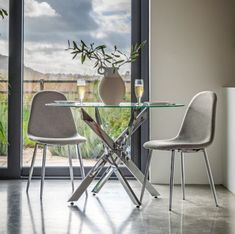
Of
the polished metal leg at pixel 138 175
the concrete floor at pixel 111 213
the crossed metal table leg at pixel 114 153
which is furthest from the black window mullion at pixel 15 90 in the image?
the polished metal leg at pixel 138 175

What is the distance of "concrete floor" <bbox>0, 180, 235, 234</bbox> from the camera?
411 cm

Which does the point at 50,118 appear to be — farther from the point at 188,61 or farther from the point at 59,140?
the point at 188,61

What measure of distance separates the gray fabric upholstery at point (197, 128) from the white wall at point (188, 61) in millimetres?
658

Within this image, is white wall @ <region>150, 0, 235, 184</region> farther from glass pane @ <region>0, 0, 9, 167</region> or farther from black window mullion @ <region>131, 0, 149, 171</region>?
glass pane @ <region>0, 0, 9, 167</region>

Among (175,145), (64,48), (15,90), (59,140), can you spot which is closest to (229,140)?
(175,145)

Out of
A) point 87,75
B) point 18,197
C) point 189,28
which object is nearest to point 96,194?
point 18,197

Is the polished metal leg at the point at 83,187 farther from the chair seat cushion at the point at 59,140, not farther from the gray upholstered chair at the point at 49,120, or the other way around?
the gray upholstered chair at the point at 49,120

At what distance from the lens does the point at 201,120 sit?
5.20 m

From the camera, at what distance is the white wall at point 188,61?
234 inches

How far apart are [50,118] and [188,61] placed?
5.15 ft

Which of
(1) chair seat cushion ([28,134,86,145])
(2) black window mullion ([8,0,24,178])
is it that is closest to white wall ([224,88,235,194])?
(1) chair seat cushion ([28,134,86,145])

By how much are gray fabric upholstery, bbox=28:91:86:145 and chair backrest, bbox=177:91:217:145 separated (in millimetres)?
1085

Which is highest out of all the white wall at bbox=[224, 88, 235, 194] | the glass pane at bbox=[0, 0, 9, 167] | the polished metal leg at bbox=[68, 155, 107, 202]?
the glass pane at bbox=[0, 0, 9, 167]

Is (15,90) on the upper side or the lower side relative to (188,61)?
lower
